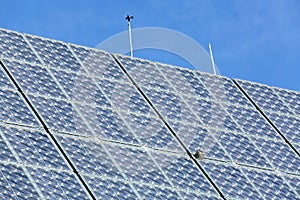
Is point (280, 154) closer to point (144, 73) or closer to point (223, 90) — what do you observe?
point (223, 90)

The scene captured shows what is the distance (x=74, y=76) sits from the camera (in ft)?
115

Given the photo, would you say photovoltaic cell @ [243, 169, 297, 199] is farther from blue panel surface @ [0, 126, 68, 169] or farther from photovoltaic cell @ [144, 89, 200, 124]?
blue panel surface @ [0, 126, 68, 169]

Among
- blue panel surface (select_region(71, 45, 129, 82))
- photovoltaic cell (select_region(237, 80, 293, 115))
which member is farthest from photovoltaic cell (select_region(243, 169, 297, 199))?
blue panel surface (select_region(71, 45, 129, 82))

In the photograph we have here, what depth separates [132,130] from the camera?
109ft

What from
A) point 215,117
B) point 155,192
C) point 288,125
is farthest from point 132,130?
point 288,125

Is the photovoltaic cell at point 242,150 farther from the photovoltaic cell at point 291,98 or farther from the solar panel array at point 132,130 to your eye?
the photovoltaic cell at point 291,98

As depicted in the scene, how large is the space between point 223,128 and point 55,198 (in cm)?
842

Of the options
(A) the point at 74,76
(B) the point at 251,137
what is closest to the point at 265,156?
(B) the point at 251,137

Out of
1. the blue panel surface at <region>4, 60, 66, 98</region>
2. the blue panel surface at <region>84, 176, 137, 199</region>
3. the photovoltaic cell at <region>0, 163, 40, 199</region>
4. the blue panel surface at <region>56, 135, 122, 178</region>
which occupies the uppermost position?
the blue panel surface at <region>4, 60, 66, 98</region>

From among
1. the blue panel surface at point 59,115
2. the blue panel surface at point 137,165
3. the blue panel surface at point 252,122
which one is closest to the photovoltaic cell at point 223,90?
the blue panel surface at point 252,122

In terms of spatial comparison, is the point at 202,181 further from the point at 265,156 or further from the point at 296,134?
the point at 296,134

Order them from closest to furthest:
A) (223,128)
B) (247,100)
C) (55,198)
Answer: (55,198), (223,128), (247,100)

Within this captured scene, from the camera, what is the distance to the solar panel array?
99.0 feet

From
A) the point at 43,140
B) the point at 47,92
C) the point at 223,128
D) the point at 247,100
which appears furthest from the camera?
the point at 247,100
